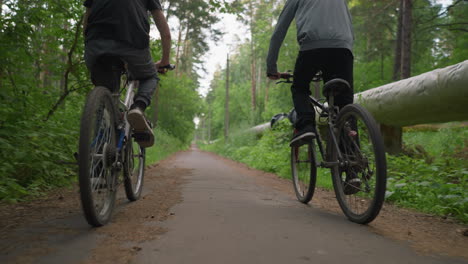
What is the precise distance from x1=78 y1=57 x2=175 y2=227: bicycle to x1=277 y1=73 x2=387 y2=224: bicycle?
5.66 ft

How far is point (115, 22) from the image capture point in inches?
90.0

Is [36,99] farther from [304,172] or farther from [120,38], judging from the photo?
[304,172]

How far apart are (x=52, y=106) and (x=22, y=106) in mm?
826

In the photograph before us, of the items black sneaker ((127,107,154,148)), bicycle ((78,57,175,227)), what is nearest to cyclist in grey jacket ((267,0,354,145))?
black sneaker ((127,107,154,148))

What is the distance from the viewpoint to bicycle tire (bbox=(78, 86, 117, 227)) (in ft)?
5.78

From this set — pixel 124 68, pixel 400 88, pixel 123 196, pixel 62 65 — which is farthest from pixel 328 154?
pixel 62 65

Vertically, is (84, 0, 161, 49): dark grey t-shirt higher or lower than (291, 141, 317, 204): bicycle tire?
higher

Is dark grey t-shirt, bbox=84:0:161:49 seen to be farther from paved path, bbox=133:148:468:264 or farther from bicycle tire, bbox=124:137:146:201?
paved path, bbox=133:148:468:264

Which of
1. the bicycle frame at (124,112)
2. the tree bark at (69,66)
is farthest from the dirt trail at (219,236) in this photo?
the tree bark at (69,66)

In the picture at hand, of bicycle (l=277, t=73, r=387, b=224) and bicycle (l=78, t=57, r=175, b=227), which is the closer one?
bicycle (l=78, t=57, r=175, b=227)

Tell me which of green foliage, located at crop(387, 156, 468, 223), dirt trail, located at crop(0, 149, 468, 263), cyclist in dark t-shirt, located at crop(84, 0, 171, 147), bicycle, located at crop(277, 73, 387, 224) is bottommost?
dirt trail, located at crop(0, 149, 468, 263)

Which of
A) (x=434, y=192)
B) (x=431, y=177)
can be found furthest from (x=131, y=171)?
(x=431, y=177)

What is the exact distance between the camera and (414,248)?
1.70 metres

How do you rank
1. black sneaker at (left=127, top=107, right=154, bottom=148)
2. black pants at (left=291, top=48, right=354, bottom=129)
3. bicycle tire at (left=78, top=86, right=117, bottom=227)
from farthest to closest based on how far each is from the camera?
1. black pants at (left=291, top=48, right=354, bottom=129)
2. black sneaker at (left=127, top=107, right=154, bottom=148)
3. bicycle tire at (left=78, top=86, right=117, bottom=227)
